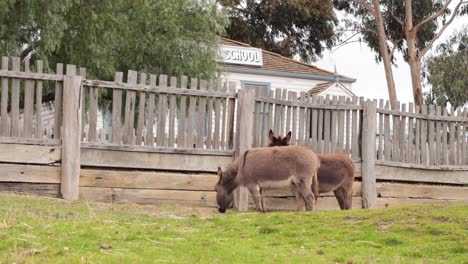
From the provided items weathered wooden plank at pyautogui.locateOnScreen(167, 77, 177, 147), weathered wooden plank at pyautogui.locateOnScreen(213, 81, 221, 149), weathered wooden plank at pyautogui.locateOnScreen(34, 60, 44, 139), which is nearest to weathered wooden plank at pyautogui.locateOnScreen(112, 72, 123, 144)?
weathered wooden plank at pyautogui.locateOnScreen(167, 77, 177, 147)

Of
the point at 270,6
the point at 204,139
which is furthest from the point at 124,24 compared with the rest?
the point at 270,6

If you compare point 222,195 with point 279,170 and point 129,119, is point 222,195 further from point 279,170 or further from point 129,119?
point 129,119

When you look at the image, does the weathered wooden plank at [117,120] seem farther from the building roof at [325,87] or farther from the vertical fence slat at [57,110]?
the building roof at [325,87]

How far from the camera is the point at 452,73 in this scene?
47.4 meters

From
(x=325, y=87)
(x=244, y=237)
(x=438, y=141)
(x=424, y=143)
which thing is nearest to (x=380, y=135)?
(x=424, y=143)

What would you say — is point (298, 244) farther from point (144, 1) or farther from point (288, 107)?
point (144, 1)

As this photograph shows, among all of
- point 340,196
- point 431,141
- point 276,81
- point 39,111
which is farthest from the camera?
point 276,81

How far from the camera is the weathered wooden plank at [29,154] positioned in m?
12.8

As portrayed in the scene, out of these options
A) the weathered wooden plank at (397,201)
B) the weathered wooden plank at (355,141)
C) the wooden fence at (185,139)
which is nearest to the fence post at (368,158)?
the wooden fence at (185,139)

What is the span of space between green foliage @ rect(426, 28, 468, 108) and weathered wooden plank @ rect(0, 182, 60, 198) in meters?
38.0

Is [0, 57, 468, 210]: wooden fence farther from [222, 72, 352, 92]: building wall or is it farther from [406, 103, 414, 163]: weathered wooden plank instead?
[222, 72, 352, 92]: building wall

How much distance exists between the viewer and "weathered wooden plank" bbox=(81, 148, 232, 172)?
1332 cm

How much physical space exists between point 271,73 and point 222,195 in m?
15.3

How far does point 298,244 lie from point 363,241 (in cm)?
72
